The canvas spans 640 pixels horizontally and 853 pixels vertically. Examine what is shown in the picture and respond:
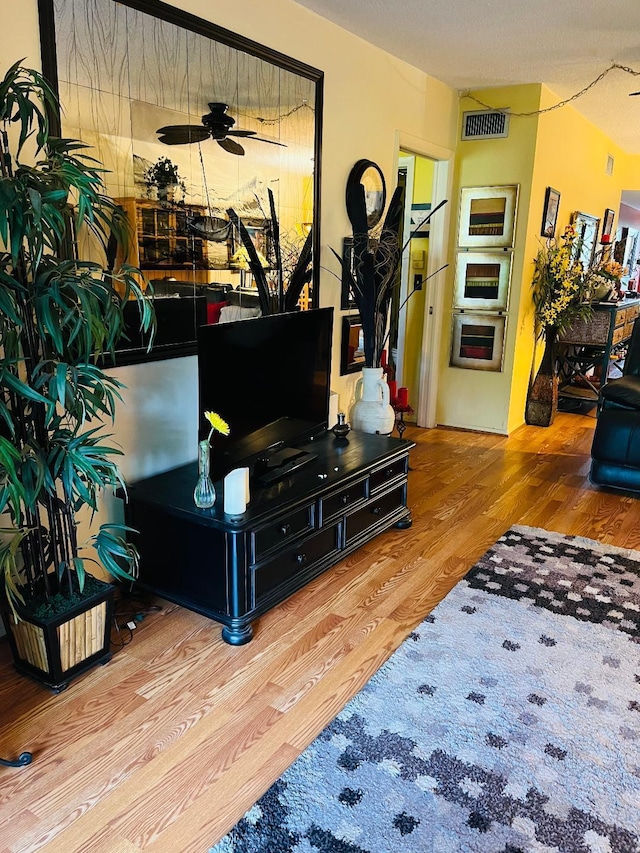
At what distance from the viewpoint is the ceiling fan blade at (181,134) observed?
2.55m

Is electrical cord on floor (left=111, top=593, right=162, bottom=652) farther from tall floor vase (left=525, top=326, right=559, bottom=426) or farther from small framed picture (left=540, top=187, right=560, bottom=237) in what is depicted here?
small framed picture (left=540, top=187, right=560, bottom=237)

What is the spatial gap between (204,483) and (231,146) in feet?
5.08

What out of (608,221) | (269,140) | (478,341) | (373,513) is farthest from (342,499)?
(608,221)

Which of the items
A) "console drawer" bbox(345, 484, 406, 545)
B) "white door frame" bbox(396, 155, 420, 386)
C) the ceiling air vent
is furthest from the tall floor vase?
"console drawer" bbox(345, 484, 406, 545)

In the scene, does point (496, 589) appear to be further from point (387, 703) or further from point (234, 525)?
point (234, 525)

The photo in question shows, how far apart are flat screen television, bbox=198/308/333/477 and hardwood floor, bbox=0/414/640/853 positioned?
66 centimetres

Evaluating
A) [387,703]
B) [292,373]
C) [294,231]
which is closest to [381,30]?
[294,231]

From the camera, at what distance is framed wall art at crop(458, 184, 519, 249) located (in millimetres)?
4871

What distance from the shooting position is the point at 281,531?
2477 mm

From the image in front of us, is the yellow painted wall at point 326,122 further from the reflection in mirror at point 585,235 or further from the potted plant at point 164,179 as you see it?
the reflection in mirror at point 585,235

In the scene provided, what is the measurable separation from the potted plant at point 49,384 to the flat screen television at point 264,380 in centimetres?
42

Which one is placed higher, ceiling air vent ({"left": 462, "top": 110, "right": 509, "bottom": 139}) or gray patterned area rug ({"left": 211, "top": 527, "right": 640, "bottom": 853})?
ceiling air vent ({"left": 462, "top": 110, "right": 509, "bottom": 139})

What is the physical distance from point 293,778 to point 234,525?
819 millimetres

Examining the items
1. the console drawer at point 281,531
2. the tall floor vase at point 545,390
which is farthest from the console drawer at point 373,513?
the tall floor vase at point 545,390
